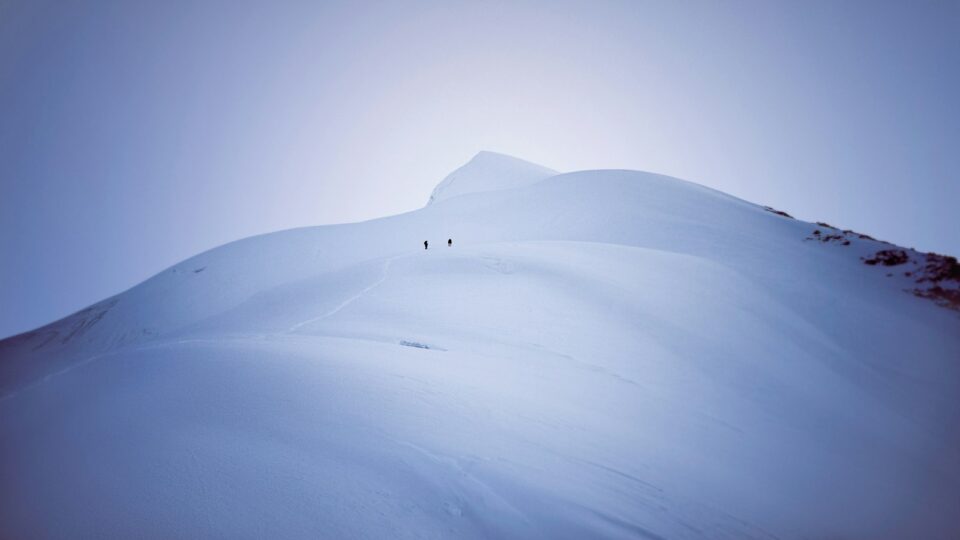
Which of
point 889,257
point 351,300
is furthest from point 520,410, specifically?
point 889,257

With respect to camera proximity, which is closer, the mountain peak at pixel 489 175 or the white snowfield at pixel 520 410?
the white snowfield at pixel 520 410

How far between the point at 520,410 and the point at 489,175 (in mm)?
38550

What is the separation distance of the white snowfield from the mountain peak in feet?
83.5

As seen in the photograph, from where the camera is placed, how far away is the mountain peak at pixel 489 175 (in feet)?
135

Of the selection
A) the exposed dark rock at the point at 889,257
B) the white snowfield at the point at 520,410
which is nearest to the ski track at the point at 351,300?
the white snowfield at the point at 520,410

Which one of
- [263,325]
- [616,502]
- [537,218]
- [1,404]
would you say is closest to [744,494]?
[616,502]

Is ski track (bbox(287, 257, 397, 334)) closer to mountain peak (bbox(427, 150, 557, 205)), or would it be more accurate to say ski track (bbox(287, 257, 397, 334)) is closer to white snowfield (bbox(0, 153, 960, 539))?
white snowfield (bbox(0, 153, 960, 539))

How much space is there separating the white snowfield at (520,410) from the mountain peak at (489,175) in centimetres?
2546

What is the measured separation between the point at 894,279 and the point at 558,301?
497 inches

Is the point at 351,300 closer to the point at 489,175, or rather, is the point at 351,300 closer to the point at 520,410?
the point at 520,410

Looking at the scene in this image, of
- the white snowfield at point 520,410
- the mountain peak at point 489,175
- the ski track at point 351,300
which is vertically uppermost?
the mountain peak at point 489,175

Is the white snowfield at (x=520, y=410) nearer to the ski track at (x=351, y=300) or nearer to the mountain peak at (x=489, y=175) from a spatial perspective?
the ski track at (x=351, y=300)

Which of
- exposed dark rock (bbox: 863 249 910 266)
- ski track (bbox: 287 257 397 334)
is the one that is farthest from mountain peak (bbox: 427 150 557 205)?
exposed dark rock (bbox: 863 249 910 266)

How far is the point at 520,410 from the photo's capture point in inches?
270
